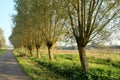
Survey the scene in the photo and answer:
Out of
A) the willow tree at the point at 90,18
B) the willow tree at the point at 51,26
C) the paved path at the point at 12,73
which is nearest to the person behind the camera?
the willow tree at the point at 90,18

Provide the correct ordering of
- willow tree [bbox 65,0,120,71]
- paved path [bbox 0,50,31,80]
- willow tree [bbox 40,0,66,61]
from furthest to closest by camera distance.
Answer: willow tree [bbox 40,0,66,61]
paved path [bbox 0,50,31,80]
willow tree [bbox 65,0,120,71]

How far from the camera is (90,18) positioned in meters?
18.7

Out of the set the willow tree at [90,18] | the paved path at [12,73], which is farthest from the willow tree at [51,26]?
the willow tree at [90,18]

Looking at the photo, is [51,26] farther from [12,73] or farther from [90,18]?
[90,18]

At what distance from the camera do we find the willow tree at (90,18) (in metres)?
18.6

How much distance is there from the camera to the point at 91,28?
19.0 m

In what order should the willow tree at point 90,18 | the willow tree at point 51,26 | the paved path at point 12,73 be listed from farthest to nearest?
the willow tree at point 51,26
the paved path at point 12,73
the willow tree at point 90,18

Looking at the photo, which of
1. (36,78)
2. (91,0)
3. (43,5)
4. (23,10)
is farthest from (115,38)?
(23,10)

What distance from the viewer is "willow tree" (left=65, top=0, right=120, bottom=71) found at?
61.1ft

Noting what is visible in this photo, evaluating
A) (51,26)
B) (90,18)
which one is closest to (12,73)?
(90,18)

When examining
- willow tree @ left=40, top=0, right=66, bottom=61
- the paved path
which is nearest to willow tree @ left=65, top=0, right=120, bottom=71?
the paved path

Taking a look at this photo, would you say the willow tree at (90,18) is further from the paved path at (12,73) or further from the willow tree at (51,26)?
the willow tree at (51,26)

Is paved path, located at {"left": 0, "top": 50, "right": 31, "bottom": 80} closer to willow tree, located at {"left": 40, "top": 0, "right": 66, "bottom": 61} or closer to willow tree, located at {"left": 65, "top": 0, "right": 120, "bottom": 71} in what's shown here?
willow tree, located at {"left": 65, "top": 0, "right": 120, "bottom": 71}

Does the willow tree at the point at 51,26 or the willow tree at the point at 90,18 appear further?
the willow tree at the point at 51,26
